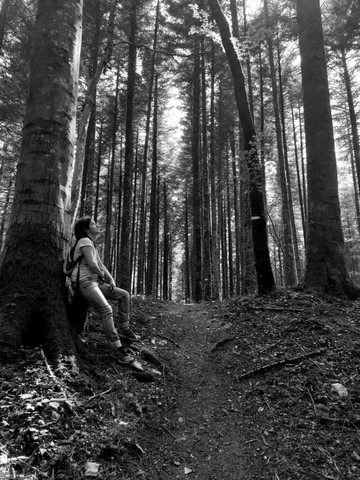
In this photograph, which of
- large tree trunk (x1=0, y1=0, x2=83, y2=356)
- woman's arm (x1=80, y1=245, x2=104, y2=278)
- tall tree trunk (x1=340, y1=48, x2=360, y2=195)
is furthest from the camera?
tall tree trunk (x1=340, y1=48, x2=360, y2=195)

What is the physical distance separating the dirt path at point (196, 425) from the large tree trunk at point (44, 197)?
1364mm

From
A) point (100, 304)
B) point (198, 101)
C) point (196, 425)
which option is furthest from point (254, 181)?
point (198, 101)

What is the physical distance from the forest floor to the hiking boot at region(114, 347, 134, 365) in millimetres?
102

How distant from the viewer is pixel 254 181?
7.21 m

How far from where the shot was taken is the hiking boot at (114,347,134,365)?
13.0 feet

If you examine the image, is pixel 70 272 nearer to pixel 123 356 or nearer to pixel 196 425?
pixel 123 356

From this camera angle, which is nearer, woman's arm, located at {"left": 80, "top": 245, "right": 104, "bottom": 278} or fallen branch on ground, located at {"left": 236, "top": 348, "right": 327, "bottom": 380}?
fallen branch on ground, located at {"left": 236, "top": 348, "right": 327, "bottom": 380}

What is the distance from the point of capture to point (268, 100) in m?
17.8

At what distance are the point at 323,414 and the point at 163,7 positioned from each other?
721 inches

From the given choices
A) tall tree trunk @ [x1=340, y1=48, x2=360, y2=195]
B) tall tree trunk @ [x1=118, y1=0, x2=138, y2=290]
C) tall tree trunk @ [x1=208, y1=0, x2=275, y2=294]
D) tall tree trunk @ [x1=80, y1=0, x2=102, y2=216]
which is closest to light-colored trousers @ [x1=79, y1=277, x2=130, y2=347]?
tall tree trunk @ [x1=208, y1=0, x2=275, y2=294]

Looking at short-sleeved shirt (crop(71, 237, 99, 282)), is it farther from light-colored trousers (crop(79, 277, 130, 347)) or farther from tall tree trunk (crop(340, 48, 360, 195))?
tall tree trunk (crop(340, 48, 360, 195))

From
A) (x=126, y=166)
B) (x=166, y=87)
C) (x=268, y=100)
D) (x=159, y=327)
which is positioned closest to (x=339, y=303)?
(x=159, y=327)

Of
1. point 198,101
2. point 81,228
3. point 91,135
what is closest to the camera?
point 81,228

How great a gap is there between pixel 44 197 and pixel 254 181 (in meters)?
4.99
